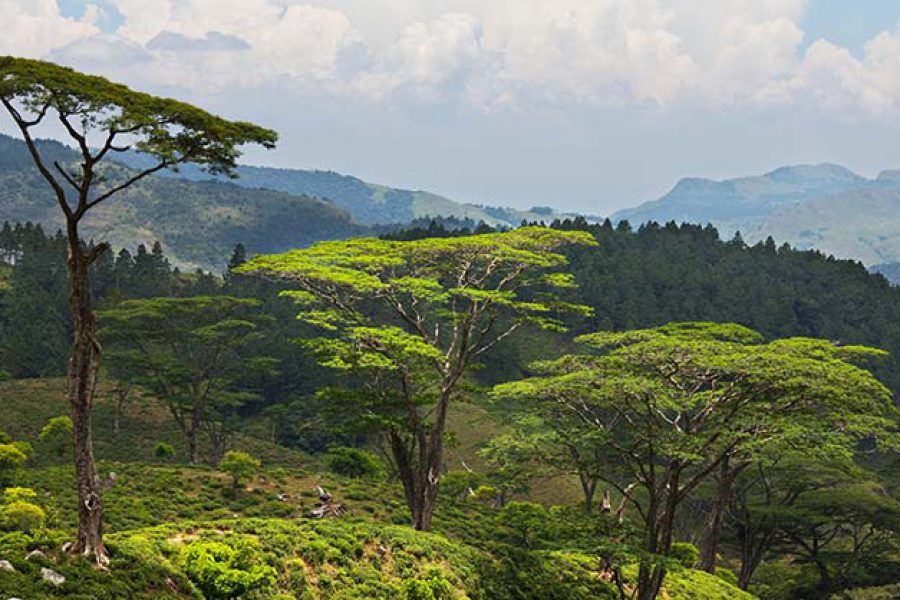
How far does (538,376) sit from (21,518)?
168ft

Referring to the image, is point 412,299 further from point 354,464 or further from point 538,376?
point 538,376

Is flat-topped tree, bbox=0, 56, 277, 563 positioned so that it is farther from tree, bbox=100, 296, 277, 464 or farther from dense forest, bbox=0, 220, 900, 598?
tree, bbox=100, 296, 277, 464

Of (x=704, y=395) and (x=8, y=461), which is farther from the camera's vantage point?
(x=8, y=461)

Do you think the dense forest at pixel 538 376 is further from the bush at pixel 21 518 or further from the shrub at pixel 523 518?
the bush at pixel 21 518

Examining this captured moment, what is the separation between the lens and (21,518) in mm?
21406

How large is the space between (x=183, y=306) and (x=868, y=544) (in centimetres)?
5124

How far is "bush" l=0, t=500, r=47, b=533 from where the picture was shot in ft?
66.5

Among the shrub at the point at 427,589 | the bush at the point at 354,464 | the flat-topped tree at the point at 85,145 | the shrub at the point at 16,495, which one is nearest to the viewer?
the flat-topped tree at the point at 85,145

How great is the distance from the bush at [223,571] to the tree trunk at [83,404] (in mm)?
2442

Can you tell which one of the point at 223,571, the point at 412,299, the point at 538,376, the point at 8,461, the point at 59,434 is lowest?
the point at 59,434

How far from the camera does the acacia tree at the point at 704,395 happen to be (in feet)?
76.9

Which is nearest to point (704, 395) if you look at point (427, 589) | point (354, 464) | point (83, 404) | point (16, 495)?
point (427, 589)

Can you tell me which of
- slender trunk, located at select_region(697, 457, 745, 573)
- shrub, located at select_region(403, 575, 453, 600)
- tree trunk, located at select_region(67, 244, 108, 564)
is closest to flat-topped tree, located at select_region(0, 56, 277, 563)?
tree trunk, located at select_region(67, 244, 108, 564)

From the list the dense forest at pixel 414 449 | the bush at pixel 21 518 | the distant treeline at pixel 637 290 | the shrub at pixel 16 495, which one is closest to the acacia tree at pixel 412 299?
the dense forest at pixel 414 449
